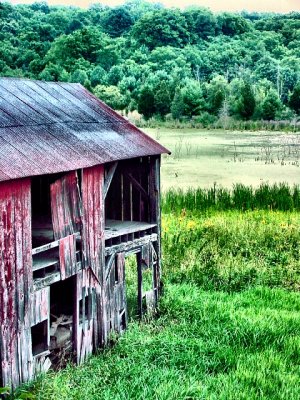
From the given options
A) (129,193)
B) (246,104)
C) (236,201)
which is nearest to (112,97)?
(246,104)

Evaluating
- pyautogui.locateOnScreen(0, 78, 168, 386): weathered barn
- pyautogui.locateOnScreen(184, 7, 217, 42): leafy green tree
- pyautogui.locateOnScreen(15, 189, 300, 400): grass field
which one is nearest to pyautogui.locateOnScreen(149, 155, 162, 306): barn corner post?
pyautogui.locateOnScreen(0, 78, 168, 386): weathered barn

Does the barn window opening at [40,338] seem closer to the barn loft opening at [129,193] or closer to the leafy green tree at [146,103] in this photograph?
the barn loft opening at [129,193]

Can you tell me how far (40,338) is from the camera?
11.5 metres

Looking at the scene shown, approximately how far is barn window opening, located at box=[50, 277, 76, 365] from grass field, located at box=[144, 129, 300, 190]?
1436 cm

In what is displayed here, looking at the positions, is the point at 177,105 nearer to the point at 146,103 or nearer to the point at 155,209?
the point at 146,103

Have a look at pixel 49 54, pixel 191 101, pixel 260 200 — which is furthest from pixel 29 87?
pixel 49 54

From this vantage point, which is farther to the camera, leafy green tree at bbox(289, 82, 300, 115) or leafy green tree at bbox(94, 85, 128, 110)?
leafy green tree at bbox(94, 85, 128, 110)

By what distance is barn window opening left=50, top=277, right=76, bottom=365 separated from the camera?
11.4 meters

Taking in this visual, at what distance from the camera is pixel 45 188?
44.7ft

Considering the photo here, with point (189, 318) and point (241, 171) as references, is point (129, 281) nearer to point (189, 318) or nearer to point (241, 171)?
point (189, 318)

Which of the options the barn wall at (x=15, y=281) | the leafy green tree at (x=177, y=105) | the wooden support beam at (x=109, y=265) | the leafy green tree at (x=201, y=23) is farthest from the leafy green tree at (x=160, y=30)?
the barn wall at (x=15, y=281)

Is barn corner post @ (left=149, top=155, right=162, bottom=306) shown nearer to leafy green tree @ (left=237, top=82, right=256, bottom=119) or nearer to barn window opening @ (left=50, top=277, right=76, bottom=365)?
barn window opening @ (left=50, top=277, right=76, bottom=365)

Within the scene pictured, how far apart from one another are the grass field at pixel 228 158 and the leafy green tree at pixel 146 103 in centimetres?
1158

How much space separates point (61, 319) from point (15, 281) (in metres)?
3.14
